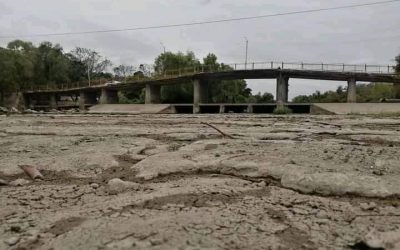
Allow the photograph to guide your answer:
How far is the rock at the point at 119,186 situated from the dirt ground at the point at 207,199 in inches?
0.8

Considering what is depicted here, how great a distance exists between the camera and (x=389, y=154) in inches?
229

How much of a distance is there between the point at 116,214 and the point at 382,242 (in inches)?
75.7

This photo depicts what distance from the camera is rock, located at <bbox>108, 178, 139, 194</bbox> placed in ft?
14.3

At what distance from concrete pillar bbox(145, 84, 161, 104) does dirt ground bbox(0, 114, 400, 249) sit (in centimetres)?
5189

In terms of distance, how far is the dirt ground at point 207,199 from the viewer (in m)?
3.06

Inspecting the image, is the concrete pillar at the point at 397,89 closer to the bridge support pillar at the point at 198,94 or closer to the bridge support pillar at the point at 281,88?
the bridge support pillar at the point at 281,88

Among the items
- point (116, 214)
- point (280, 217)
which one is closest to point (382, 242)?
point (280, 217)

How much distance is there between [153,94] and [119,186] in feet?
181

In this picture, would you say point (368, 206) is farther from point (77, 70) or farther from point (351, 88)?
point (77, 70)

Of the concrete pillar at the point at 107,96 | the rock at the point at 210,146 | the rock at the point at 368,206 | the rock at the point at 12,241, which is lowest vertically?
the rock at the point at 12,241

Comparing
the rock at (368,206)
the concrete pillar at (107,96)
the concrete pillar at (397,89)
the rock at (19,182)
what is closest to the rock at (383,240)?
the rock at (368,206)

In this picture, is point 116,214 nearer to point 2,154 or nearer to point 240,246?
point 240,246

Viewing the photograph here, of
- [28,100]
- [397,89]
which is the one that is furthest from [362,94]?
[28,100]

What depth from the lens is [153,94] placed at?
5925 cm
